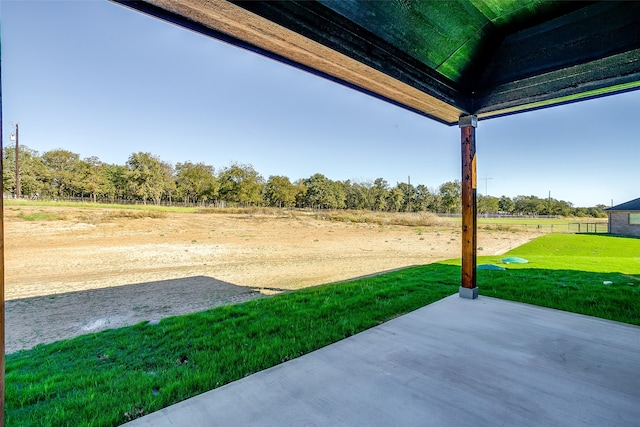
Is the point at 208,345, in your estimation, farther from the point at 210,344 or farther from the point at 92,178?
the point at 92,178

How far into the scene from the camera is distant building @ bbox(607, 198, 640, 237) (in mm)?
16594

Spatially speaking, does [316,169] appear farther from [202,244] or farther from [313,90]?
[202,244]

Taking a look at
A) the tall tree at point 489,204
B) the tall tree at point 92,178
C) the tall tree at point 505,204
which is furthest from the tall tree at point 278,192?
the tall tree at point 505,204

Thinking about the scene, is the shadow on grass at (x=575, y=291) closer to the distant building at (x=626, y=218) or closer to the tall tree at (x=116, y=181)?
the distant building at (x=626, y=218)

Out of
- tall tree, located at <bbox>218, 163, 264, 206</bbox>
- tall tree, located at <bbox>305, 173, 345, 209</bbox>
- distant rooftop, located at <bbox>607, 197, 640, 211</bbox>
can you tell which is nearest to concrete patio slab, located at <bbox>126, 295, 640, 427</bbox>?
distant rooftop, located at <bbox>607, 197, 640, 211</bbox>

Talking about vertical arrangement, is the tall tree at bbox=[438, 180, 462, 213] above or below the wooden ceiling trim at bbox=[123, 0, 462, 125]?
above

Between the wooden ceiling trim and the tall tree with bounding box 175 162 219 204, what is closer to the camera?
the wooden ceiling trim

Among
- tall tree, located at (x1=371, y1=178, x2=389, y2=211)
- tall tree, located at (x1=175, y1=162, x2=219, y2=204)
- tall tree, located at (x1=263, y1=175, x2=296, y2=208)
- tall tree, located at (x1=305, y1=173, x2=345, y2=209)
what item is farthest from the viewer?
tall tree, located at (x1=371, y1=178, x2=389, y2=211)

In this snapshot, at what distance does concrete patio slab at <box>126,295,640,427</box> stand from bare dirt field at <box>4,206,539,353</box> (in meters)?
3.53

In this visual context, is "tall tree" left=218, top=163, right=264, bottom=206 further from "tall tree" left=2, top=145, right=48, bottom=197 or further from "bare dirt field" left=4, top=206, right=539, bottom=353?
"tall tree" left=2, top=145, right=48, bottom=197

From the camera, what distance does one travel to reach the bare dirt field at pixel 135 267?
4.94 meters

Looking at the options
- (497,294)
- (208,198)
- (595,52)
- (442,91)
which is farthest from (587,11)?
(208,198)

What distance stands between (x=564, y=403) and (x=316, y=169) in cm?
4368

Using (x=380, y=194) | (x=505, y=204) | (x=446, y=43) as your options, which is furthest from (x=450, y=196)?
(x=446, y=43)
